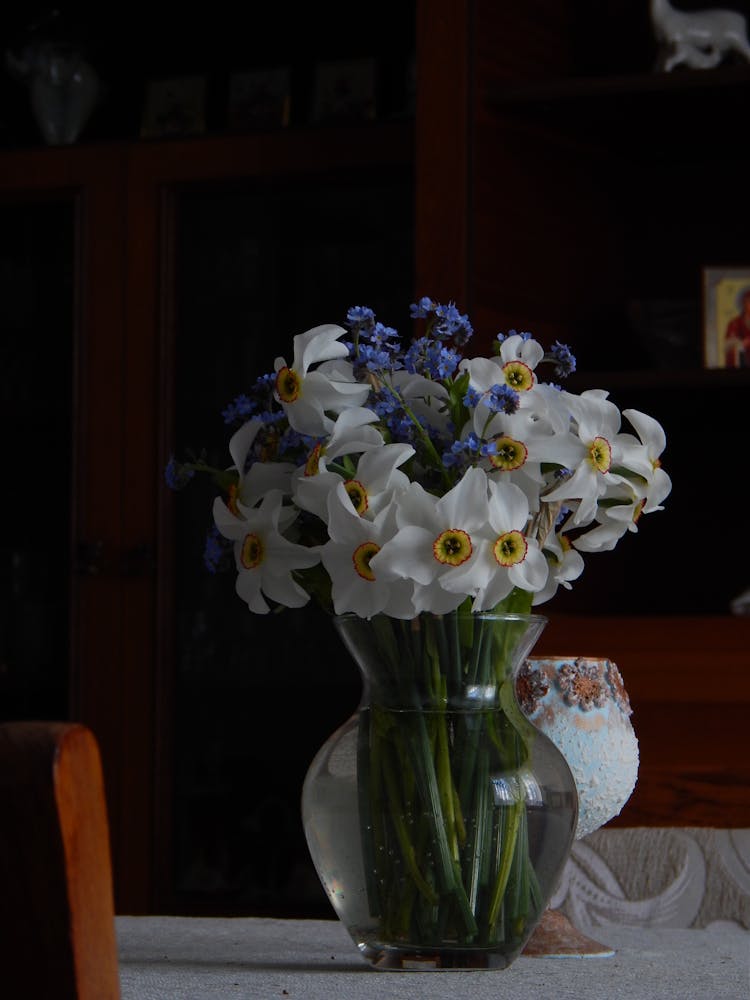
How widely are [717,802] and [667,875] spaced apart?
80 cm

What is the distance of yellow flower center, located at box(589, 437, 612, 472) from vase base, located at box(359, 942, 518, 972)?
0.25 m

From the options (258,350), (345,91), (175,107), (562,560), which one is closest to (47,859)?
(562,560)

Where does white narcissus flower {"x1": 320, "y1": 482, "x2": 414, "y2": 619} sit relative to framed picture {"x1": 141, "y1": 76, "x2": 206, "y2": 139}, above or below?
below

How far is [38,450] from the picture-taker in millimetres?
2820

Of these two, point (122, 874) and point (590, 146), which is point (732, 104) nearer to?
point (590, 146)

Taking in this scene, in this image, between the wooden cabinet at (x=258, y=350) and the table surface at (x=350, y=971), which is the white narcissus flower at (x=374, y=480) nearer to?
the table surface at (x=350, y=971)

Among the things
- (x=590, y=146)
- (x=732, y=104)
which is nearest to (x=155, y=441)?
(x=590, y=146)

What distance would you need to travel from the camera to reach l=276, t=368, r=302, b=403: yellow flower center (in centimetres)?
81

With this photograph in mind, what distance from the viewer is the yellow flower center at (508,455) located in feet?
2.54

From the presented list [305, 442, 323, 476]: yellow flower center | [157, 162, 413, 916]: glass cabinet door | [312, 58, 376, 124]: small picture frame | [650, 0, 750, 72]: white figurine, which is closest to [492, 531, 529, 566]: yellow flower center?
[305, 442, 323, 476]: yellow flower center

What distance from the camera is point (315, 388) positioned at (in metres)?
0.81

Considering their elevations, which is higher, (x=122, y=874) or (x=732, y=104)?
(x=732, y=104)

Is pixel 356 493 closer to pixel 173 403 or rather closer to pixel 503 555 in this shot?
pixel 503 555

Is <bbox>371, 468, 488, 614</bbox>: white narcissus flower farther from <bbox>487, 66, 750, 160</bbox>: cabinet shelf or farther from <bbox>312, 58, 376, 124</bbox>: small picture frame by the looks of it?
<bbox>312, 58, 376, 124</bbox>: small picture frame
